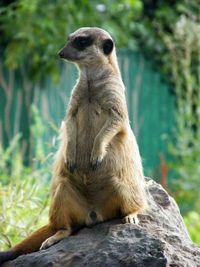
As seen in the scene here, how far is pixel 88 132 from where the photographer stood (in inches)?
210

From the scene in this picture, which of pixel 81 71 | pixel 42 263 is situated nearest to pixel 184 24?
pixel 81 71

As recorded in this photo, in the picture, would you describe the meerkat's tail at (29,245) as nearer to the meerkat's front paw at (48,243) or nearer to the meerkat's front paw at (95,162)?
the meerkat's front paw at (48,243)

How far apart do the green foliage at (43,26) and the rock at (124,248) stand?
5.73 meters

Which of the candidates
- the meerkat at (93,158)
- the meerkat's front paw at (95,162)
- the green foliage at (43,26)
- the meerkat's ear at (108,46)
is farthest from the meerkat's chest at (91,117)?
the green foliage at (43,26)

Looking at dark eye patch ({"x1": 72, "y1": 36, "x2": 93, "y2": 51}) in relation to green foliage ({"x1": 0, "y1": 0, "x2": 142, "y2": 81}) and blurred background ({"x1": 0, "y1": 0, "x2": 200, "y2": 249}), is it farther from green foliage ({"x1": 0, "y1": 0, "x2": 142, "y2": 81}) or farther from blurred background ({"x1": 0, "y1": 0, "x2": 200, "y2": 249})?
green foliage ({"x1": 0, "y1": 0, "x2": 142, "y2": 81})

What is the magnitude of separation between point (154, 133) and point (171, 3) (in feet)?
6.85

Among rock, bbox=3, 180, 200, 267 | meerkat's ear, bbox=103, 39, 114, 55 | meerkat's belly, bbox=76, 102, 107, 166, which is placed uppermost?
meerkat's ear, bbox=103, 39, 114, 55

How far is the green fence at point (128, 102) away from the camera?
37.5 ft

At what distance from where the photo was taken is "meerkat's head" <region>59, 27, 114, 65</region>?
540cm

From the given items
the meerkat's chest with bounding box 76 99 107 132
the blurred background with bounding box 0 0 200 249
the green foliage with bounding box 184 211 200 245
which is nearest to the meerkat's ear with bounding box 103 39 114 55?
the meerkat's chest with bounding box 76 99 107 132

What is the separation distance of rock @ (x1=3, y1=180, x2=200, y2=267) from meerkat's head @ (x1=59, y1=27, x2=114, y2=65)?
3.22 ft

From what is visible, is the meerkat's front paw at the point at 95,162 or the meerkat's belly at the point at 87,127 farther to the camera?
the meerkat's belly at the point at 87,127

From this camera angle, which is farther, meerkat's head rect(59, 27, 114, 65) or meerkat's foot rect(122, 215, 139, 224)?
meerkat's head rect(59, 27, 114, 65)

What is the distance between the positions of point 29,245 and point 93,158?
0.62m
